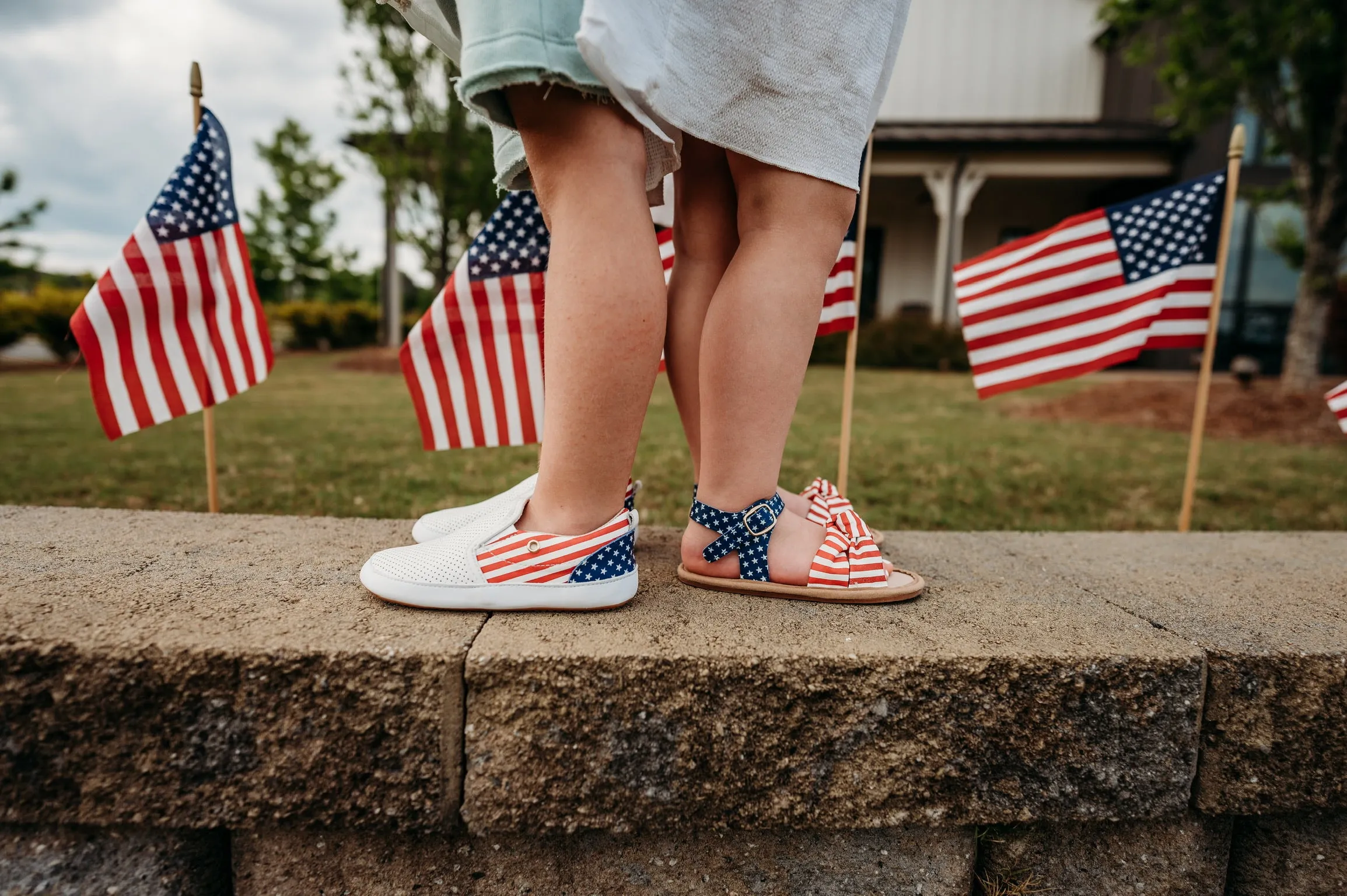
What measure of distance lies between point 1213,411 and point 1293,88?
11.4 ft

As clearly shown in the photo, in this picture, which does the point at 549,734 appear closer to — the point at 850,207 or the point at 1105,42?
the point at 850,207

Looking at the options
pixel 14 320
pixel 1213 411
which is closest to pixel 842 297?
pixel 1213 411

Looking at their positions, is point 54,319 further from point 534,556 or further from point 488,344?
point 534,556

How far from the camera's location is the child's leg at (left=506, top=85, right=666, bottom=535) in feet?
3.13

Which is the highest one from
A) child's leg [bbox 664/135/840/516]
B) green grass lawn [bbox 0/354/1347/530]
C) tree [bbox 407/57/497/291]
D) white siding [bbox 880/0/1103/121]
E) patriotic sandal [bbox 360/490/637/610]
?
white siding [bbox 880/0/1103/121]

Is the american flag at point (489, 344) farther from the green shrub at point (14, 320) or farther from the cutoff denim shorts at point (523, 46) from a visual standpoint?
the green shrub at point (14, 320)

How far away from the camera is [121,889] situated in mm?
884

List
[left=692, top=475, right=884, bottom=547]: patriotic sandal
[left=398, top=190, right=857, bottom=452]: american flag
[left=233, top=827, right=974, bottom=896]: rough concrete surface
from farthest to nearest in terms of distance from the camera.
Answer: [left=398, top=190, right=857, bottom=452]: american flag
[left=692, top=475, right=884, bottom=547]: patriotic sandal
[left=233, top=827, right=974, bottom=896]: rough concrete surface

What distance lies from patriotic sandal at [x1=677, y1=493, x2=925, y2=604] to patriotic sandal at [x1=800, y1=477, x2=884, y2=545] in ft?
0.22

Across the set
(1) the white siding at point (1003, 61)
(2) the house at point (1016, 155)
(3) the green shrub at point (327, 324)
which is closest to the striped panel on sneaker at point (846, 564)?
(2) the house at point (1016, 155)

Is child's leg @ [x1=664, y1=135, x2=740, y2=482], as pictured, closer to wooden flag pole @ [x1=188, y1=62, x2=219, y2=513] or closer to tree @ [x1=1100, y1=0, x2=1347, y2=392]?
wooden flag pole @ [x1=188, y1=62, x2=219, y2=513]

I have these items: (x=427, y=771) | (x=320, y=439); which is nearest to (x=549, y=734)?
(x=427, y=771)

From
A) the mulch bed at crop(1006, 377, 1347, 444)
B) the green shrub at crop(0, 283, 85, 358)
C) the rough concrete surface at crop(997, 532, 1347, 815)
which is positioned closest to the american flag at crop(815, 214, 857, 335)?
the rough concrete surface at crop(997, 532, 1347, 815)

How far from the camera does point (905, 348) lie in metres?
11.1
